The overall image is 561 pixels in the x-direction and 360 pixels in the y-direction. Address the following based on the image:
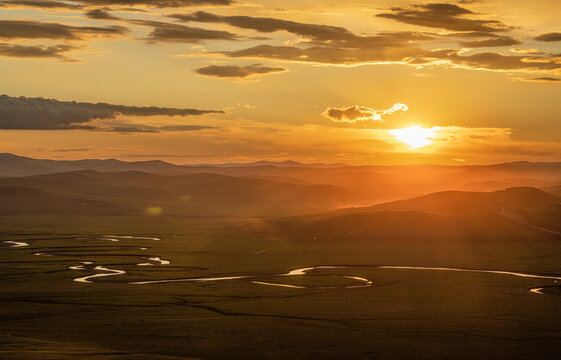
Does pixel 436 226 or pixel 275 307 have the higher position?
pixel 436 226

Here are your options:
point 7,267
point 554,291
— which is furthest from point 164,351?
point 7,267

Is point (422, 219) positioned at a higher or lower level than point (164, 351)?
higher

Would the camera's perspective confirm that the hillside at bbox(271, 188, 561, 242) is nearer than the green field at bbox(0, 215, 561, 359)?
No

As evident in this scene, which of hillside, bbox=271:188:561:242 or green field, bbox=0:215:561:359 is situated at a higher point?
hillside, bbox=271:188:561:242

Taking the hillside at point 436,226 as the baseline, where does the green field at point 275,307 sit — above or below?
below

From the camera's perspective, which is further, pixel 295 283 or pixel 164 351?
pixel 295 283

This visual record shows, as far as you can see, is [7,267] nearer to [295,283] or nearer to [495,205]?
[295,283]

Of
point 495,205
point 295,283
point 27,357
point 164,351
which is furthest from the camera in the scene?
point 495,205

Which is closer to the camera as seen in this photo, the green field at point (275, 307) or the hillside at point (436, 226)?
the green field at point (275, 307)

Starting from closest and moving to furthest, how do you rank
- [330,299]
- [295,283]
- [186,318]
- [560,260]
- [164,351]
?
[164,351] → [186,318] → [330,299] → [295,283] → [560,260]

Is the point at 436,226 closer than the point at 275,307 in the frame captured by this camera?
No

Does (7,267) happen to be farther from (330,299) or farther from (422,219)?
(422,219)
